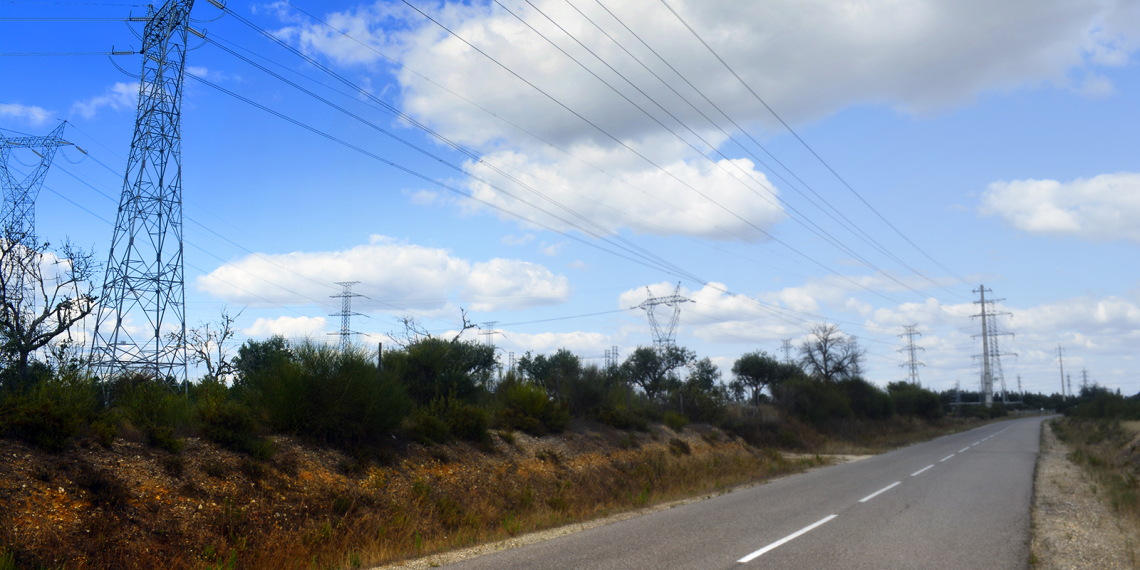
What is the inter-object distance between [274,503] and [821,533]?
955cm

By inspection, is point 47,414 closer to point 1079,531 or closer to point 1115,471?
point 1079,531

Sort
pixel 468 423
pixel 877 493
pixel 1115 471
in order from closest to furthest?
1. pixel 877 493
2. pixel 468 423
3. pixel 1115 471

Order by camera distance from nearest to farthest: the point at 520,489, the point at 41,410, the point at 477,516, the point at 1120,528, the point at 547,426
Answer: the point at 41,410 < the point at 1120,528 < the point at 477,516 < the point at 520,489 < the point at 547,426

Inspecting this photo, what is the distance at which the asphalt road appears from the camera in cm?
907

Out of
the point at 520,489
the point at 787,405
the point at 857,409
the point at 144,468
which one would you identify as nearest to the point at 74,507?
the point at 144,468

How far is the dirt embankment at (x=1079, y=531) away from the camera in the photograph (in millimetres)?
9430

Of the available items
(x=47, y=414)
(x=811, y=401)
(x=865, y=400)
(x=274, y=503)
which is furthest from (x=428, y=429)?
(x=865, y=400)

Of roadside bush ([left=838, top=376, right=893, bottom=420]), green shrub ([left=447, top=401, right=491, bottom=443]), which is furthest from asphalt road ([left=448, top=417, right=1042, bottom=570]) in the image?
roadside bush ([left=838, top=376, right=893, bottom=420])

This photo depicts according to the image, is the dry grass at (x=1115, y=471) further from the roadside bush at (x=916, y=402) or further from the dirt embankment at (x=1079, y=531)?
the roadside bush at (x=916, y=402)

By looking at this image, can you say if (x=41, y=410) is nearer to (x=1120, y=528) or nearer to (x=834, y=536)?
(x=834, y=536)

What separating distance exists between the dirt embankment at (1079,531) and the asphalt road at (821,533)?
1.08 ft

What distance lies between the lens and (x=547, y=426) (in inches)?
923

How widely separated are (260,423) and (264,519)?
12.8 ft

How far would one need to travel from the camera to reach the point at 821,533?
11102 millimetres
